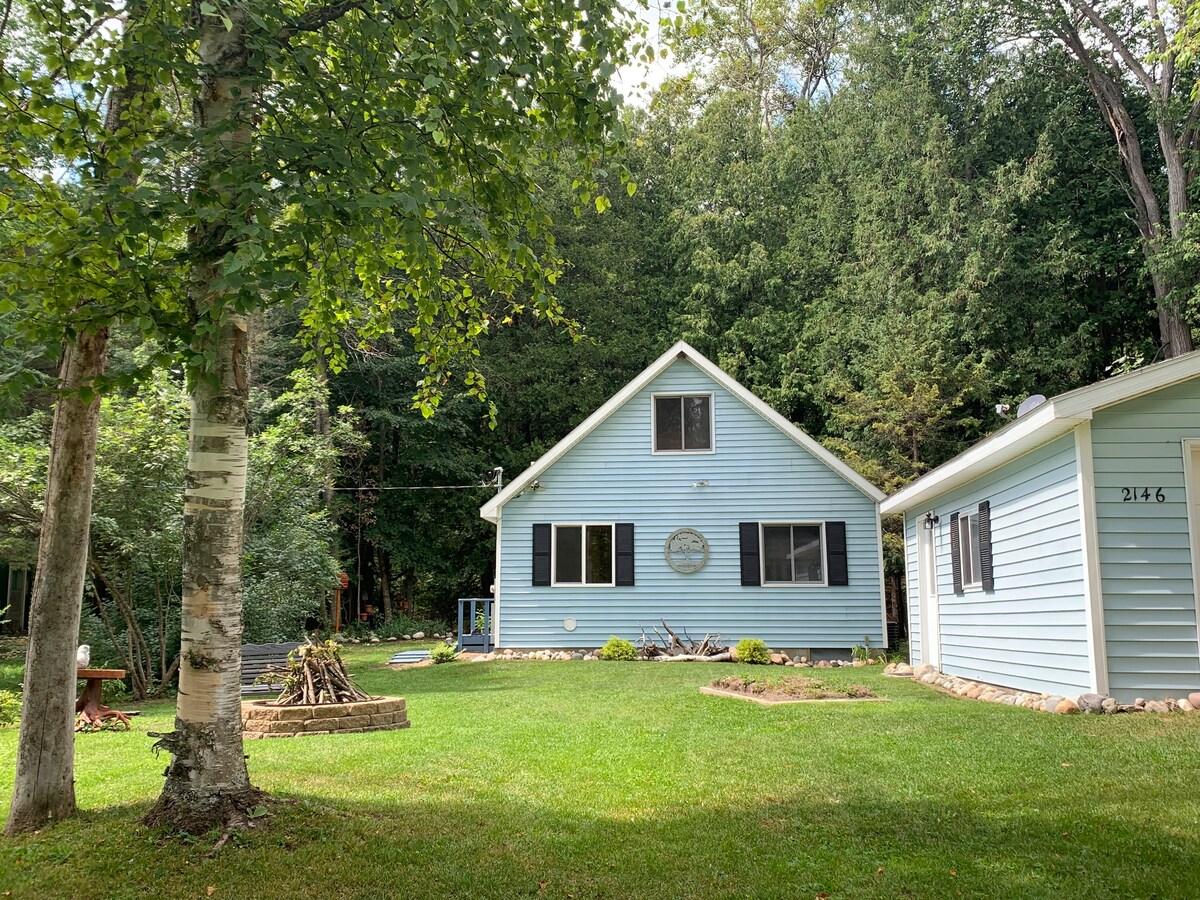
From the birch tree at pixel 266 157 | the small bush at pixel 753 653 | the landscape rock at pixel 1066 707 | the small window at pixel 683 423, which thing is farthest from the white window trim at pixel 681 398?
the birch tree at pixel 266 157

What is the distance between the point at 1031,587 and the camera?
29.8 feet

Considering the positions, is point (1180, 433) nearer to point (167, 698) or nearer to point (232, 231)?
point (232, 231)

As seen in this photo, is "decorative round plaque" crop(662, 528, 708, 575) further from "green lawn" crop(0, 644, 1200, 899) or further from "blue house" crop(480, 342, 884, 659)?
"green lawn" crop(0, 644, 1200, 899)

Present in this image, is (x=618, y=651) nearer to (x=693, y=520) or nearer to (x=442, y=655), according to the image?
(x=693, y=520)

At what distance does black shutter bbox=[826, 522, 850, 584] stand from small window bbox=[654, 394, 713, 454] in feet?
8.83

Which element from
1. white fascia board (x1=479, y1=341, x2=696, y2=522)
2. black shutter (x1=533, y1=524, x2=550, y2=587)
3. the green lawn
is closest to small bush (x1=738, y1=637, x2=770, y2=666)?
black shutter (x1=533, y1=524, x2=550, y2=587)

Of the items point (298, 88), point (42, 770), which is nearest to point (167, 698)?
point (42, 770)

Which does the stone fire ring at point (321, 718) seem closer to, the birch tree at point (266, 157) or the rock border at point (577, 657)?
the birch tree at point (266, 157)

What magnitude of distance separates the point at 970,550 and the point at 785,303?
16.9 m

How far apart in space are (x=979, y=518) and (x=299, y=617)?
10.5 metres

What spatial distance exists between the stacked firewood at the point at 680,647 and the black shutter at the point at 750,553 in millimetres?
1149

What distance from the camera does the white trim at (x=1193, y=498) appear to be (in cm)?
768

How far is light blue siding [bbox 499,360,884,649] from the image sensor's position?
15.9m

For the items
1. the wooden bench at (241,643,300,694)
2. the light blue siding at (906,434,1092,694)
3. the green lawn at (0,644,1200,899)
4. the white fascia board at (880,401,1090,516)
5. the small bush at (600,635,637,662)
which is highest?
the white fascia board at (880,401,1090,516)
